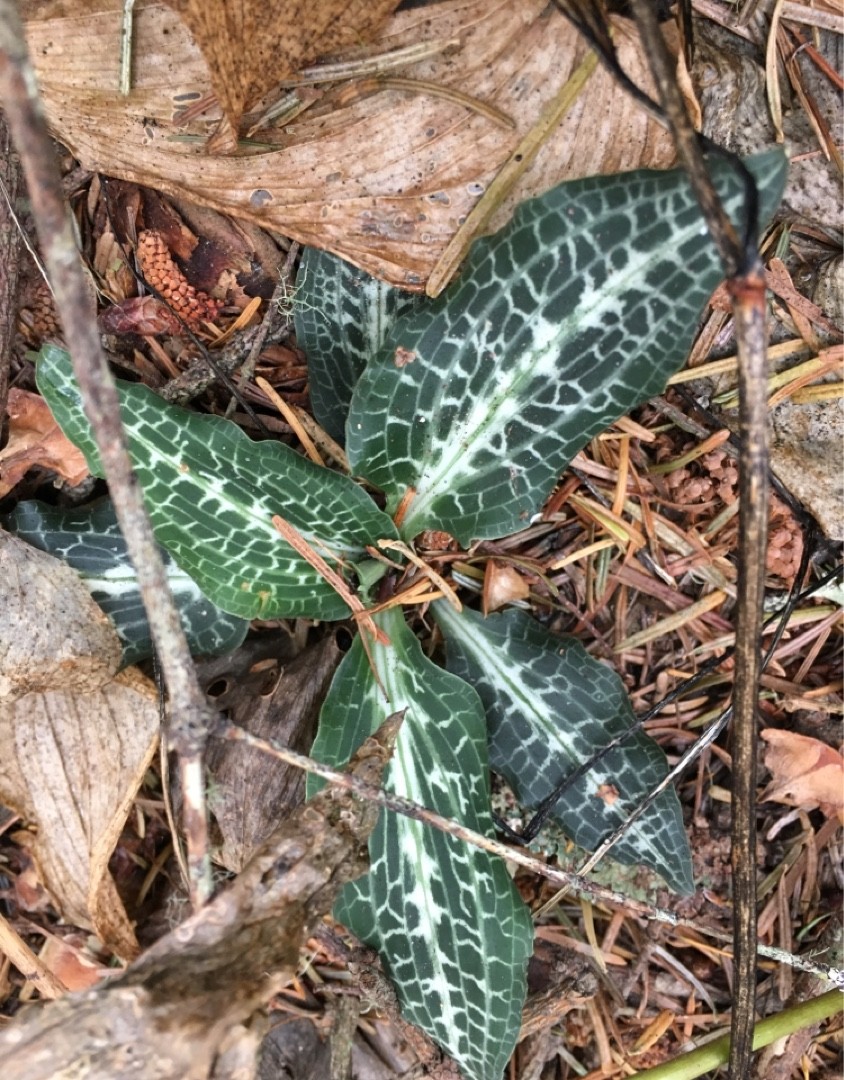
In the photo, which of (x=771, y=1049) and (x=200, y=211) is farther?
(x=771, y=1049)

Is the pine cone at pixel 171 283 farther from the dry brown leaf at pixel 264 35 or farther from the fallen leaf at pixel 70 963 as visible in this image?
the fallen leaf at pixel 70 963

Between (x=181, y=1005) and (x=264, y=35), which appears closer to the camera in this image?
(x=181, y=1005)

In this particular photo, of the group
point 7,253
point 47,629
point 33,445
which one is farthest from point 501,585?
point 7,253

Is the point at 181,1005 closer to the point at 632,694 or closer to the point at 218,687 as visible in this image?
the point at 218,687

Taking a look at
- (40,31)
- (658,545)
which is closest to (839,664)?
(658,545)

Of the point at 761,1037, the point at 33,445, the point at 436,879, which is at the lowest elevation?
the point at 761,1037

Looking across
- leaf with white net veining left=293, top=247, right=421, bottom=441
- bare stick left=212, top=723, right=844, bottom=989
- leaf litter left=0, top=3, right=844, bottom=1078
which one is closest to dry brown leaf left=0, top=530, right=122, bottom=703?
leaf litter left=0, top=3, right=844, bottom=1078

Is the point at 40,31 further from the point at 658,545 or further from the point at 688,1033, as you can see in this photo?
the point at 688,1033
